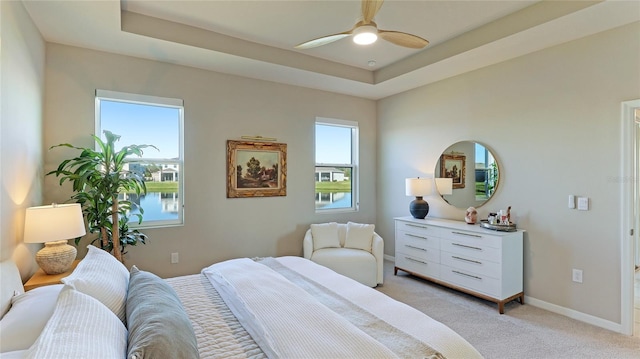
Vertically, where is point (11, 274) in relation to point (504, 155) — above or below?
below

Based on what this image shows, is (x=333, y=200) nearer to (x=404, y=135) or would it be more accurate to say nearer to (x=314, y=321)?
(x=404, y=135)

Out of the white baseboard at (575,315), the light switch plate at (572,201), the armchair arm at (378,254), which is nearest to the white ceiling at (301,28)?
the light switch plate at (572,201)

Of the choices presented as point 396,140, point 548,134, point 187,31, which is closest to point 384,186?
point 396,140

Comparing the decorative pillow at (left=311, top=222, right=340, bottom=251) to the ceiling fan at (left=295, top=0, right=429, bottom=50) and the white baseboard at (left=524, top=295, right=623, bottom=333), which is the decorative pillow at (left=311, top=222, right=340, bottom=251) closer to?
the white baseboard at (left=524, top=295, right=623, bottom=333)

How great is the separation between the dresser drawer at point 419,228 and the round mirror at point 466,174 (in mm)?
574

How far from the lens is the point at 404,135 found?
4.84 meters

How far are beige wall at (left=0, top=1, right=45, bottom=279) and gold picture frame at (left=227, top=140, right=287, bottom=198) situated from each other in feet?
6.17

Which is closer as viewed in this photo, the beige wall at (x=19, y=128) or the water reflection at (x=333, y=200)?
the beige wall at (x=19, y=128)

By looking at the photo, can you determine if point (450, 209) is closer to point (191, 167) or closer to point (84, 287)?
point (191, 167)

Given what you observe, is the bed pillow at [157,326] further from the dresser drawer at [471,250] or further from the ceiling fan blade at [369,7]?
the dresser drawer at [471,250]

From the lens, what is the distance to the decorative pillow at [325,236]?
4.18 meters

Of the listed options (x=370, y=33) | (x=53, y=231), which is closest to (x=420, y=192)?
(x=370, y=33)

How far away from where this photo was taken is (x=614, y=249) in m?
2.78

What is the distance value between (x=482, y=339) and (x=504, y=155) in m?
2.10
